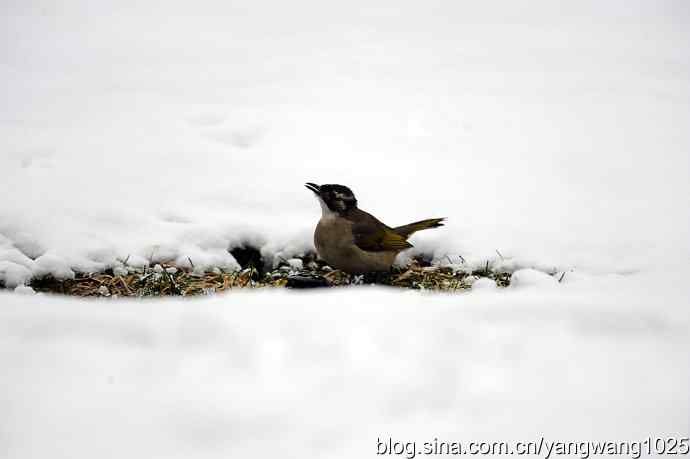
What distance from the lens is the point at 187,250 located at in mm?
6051

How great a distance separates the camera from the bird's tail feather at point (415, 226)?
6.24 meters

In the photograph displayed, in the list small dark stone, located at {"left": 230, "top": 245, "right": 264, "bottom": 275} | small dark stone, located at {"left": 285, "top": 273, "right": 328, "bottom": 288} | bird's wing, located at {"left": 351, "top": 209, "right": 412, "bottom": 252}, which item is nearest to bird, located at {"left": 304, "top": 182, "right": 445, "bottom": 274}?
bird's wing, located at {"left": 351, "top": 209, "right": 412, "bottom": 252}

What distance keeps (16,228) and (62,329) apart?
9.19 ft

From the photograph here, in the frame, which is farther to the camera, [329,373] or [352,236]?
[352,236]

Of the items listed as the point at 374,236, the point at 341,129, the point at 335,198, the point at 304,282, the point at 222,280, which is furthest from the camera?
the point at 341,129

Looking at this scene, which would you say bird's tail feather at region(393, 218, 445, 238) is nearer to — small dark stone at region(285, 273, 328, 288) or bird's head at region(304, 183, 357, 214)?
bird's head at region(304, 183, 357, 214)

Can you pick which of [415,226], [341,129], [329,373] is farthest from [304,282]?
[341,129]

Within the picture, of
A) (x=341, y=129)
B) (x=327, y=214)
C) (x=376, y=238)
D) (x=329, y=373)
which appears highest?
(x=341, y=129)

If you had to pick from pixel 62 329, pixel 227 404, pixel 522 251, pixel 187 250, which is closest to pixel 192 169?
pixel 187 250

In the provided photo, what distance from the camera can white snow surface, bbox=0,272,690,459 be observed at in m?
2.98

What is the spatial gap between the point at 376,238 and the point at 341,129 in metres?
4.44

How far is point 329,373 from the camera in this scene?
11.0 feet

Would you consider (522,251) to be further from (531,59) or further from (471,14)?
(471,14)

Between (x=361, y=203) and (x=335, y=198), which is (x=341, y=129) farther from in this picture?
(x=335, y=198)
